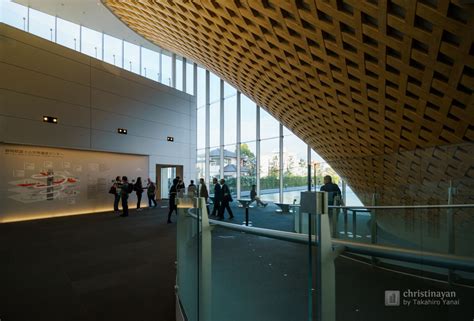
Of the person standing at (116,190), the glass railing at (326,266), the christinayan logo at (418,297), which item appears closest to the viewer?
the glass railing at (326,266)

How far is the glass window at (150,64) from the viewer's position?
51.5ft

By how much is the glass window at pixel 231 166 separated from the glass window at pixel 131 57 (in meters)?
7.08

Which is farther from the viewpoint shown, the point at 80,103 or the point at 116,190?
the point at 116,190

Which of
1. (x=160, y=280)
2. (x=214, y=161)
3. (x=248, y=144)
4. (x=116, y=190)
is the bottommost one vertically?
(x=160, y=280)

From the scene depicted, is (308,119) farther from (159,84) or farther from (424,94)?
(159,84)

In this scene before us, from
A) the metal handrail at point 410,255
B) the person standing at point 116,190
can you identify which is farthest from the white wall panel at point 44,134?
the metal handrail at point 410,255

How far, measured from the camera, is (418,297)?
1182mm

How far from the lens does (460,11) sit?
3.09 metres

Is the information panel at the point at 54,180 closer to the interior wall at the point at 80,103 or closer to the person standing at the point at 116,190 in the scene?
the interior wall at the point at 80,103

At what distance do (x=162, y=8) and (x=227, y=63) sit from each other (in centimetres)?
238

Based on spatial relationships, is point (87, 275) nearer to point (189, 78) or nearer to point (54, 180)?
point (54, 180)

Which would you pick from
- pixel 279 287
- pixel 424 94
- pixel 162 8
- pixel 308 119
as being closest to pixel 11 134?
pixel 162 8

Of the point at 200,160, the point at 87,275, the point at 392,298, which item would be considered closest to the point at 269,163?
the point at 200,160

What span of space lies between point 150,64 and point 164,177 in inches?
294
